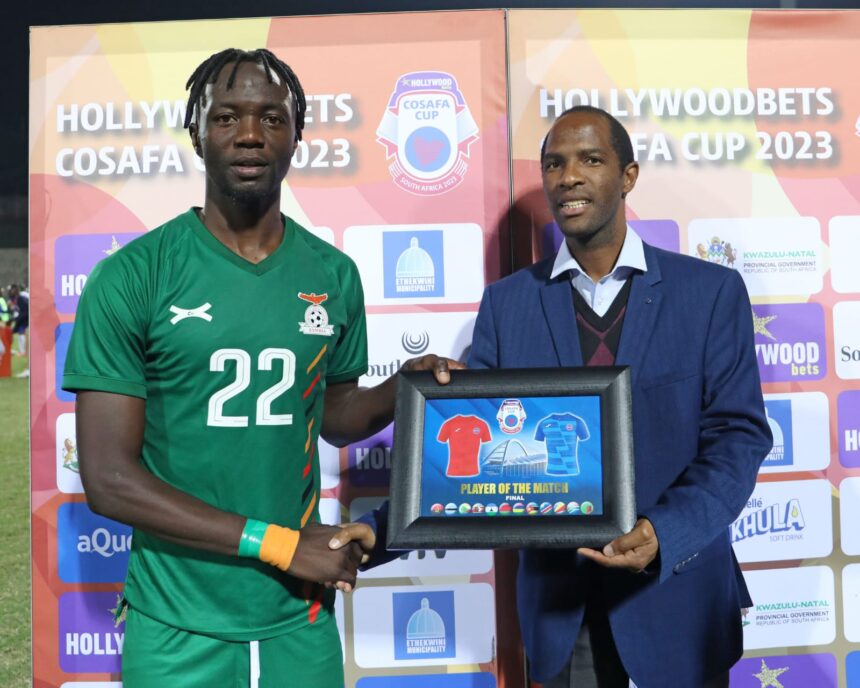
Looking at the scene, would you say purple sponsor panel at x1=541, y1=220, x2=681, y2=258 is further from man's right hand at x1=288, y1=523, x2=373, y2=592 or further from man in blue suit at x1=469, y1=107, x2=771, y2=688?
man's right hand at x1=288, y1=523, x2=373, y2=592

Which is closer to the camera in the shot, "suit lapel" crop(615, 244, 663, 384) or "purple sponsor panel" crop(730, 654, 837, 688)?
"suit lapel" crop(615, 244, 663, 384)

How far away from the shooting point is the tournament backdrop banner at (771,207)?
2941 millimetres

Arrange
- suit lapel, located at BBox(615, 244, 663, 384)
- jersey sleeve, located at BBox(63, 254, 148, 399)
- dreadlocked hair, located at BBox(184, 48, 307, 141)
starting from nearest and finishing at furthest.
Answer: jersey sleeve, located at BBox(63, 254, 148, 399) → dreadlocked hair, located at BBox(184, 48, 307, 141) → suit lapel, located at BBox(615, 244, 663, 384)

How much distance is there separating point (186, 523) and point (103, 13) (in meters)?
7.92

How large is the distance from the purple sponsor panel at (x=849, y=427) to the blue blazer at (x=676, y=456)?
1.25m

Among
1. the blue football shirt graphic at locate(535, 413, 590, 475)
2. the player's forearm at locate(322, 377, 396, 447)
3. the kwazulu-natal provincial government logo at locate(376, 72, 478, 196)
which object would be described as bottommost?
the blue football shirt graphic at locate(535, 413, 590, 475)

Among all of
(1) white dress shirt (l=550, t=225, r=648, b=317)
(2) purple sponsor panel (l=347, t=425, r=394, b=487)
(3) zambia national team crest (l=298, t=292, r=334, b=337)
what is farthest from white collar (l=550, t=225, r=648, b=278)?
(2) purple sponsor panel (l=347, t=425, r=394, b=487)

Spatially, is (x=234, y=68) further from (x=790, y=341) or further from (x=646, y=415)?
(x=790, y=341)

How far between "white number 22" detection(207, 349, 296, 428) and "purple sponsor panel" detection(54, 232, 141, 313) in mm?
1435

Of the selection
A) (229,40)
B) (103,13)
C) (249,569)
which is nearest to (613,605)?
(249,569)

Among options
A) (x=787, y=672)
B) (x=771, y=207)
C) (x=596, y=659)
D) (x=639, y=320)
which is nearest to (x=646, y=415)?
(x=639, y=320)

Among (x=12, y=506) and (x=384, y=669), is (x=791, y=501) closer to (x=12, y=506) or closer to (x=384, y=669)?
(x=384, y=669)

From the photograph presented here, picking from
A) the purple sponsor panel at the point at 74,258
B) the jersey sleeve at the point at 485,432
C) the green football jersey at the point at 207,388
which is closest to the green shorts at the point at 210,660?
the green football jersey at the point at 207,388

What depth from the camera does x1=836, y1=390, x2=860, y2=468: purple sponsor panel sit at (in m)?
3.01
